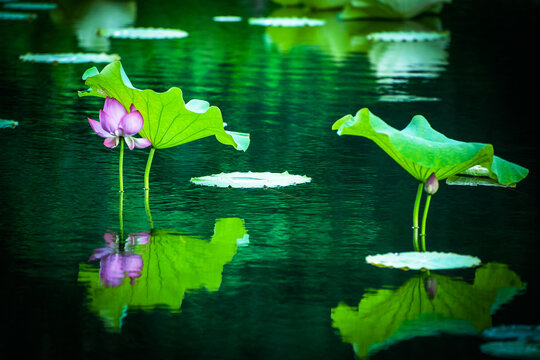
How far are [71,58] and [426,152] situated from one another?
4.36m

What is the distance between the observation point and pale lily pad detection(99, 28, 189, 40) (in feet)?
27.4

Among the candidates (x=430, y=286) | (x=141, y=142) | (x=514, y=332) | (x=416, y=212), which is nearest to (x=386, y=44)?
(x=141, y=142)

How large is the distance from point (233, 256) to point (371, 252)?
38cm

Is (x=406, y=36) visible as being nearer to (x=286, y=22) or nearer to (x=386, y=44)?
(x=386, y=44)

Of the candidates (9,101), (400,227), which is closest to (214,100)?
(9,101)

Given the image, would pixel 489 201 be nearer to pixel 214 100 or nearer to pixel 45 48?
pixel 214 100

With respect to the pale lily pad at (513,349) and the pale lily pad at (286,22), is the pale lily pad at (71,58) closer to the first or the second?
the pale lily pad at (286,22)

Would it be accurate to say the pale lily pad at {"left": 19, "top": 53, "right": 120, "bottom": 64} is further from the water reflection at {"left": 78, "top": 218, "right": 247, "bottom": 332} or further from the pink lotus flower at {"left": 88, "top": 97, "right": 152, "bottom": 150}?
the water reflection at {"left": 78, "top": 218, "right": 247, "bottom": 332}

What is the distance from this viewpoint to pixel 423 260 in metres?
2.42

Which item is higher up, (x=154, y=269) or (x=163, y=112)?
(x=163, y=112)

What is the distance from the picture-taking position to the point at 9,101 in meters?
5.02

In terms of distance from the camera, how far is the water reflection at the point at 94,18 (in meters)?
7.89

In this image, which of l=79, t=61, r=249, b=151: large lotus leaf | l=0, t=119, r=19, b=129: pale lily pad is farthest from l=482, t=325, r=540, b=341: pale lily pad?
l=0, t=119, r=19, b=129: pale lily pad

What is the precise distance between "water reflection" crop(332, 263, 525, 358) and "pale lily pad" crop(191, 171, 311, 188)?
1.00 metres
